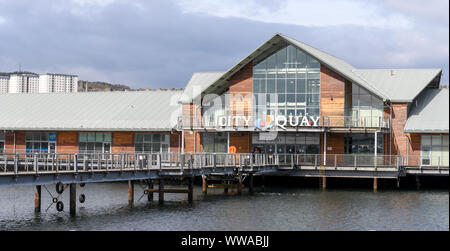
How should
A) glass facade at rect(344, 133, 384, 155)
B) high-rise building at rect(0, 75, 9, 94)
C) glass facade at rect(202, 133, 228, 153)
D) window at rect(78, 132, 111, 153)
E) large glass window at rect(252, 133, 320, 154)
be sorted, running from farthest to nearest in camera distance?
high-rise building at rect(0, 75, 9, 94)
window at rect(78, 132, 111, 153)
glass facade at rect(202, 133, 228, 153)
large glass window at rect(252, 133, 320, 154)
glass facade at rect(344, 133, 384, 155)

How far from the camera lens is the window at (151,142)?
2466 inches

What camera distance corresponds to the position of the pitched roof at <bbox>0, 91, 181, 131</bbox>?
208 ft

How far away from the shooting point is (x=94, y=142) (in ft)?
213

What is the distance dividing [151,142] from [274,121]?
42.8 ft

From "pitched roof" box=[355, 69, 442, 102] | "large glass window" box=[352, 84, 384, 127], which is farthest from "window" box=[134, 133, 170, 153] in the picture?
"pitched roof" box=[355, 69, 442, 102]

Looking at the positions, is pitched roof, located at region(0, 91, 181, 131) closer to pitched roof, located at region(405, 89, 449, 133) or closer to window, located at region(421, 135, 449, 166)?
pitched roof, located at region(405, 89, 449, 133)

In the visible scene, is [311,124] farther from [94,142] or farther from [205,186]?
[94,142]

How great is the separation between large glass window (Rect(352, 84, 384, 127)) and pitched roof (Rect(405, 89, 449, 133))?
2.56 meters

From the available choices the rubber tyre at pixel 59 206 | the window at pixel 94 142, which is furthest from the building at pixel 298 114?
the rubber tyre at pixel 59 206

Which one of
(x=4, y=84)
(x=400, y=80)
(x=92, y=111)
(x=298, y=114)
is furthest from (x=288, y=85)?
(x=4, y=84)

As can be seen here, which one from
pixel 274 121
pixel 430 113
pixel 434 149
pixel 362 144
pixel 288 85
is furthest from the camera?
pixel 288 85

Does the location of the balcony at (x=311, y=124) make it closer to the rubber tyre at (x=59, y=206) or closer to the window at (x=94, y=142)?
the window at (x=94, y=142)

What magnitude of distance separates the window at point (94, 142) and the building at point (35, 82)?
16.0 metres
